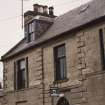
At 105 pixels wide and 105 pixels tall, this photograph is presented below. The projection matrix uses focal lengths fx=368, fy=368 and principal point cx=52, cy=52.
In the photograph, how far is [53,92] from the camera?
70.7 ft

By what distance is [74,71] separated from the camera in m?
21.7

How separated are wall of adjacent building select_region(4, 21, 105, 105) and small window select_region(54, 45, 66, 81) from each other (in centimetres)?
32

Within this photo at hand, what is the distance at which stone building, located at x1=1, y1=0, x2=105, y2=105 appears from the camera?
2020 cm

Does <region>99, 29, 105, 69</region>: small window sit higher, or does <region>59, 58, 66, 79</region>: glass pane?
<region>99, 29, 105, 69</region>: small window

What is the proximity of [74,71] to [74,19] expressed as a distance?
4374mm

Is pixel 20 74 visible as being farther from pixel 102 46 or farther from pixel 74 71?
pixel 102 46

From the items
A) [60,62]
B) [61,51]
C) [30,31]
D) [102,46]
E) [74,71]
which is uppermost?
[30,31]

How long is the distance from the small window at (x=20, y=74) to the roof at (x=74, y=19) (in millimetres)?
887

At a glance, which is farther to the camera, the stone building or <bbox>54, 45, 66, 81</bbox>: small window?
<bbox>54, 45, 66, 81</bbox>: small window

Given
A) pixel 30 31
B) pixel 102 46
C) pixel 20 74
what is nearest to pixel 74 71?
pixel 102 46

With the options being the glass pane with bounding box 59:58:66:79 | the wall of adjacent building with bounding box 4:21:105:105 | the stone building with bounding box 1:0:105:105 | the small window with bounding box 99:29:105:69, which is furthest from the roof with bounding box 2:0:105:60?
the glass pane with bounding box 59:58:66:79

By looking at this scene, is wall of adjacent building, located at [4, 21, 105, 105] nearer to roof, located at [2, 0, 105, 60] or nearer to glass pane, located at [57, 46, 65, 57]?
glass pane, located at [57, 46, 65, 57]

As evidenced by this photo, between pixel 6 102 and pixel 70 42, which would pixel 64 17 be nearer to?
pixel 70 42

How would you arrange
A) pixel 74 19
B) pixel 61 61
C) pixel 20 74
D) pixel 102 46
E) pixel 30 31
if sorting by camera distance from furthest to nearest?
pixel 30 31 → pixel 20 74 → pixel 74 19 → pixel 61 61 → pixel 102 46
